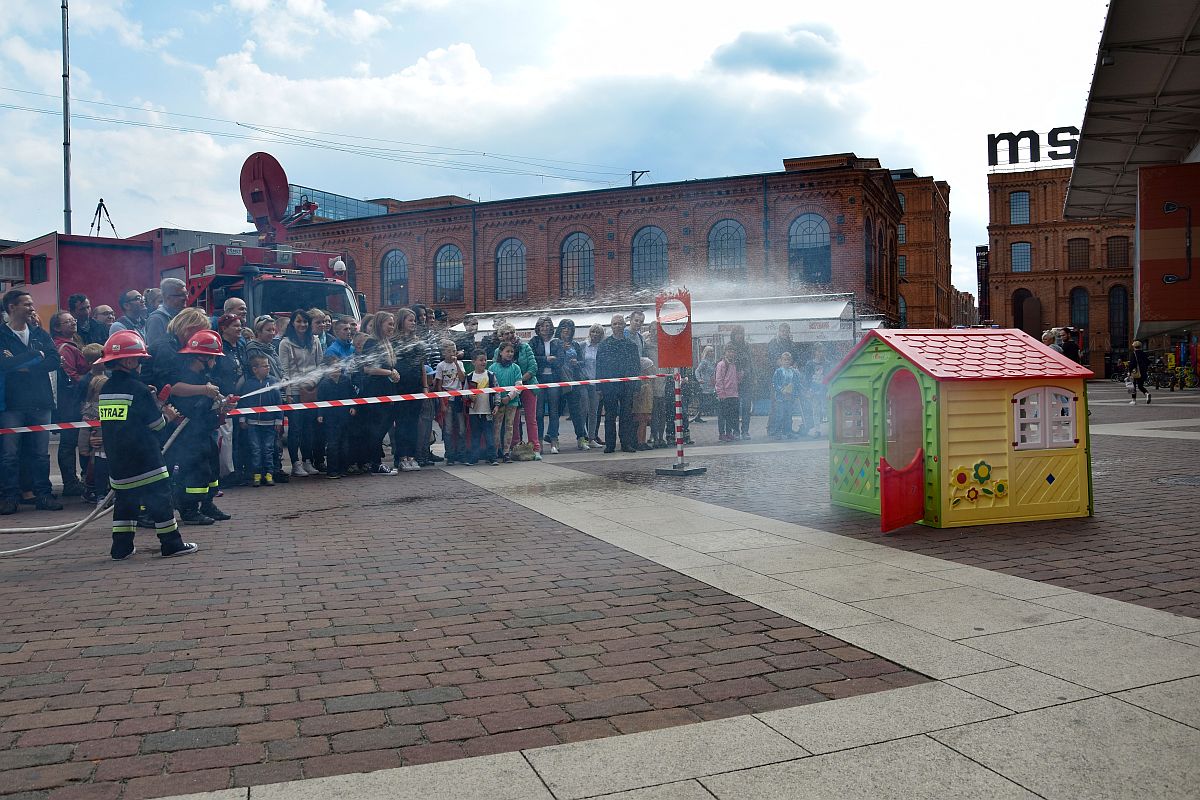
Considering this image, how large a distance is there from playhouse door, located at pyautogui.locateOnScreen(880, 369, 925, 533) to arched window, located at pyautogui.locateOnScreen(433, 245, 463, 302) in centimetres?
4440

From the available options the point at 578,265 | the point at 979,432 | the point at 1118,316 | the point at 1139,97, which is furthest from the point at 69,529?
the point at 1118,316

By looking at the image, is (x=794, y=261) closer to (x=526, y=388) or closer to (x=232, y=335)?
(x=526, y=388)

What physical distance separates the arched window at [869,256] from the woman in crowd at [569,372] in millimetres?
31801

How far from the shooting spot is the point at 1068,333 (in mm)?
16359

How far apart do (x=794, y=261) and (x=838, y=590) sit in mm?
40423

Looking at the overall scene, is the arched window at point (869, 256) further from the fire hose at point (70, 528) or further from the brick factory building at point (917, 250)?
the fire hose at point (70, 528)

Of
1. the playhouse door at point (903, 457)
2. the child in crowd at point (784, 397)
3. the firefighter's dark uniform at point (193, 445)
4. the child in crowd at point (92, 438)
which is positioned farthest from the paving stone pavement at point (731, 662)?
the child in crowd at point (784, 397)

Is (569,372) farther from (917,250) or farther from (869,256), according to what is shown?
(917,250)

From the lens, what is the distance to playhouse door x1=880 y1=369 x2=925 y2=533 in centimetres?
740

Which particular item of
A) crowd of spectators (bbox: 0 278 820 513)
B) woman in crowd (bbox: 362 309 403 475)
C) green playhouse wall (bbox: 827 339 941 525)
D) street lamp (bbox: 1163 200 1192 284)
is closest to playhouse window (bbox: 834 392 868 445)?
green playhouse wall (bbox: 827 339 941 525)

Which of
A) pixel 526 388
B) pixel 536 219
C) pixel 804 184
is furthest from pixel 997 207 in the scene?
pixel 526 388

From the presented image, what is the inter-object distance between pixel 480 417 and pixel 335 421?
2.22m

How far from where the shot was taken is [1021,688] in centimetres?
383

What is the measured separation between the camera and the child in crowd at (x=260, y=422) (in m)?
11.4
